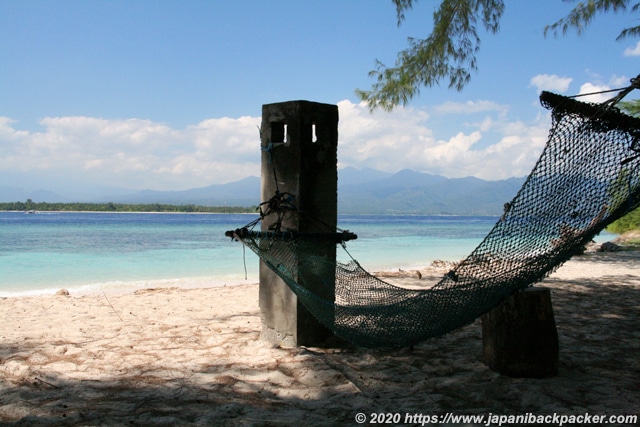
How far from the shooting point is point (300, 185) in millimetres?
3031

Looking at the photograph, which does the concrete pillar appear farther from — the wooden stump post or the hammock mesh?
the wooden stump post

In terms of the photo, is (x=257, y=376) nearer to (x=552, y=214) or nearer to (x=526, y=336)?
(x=526, y=336)

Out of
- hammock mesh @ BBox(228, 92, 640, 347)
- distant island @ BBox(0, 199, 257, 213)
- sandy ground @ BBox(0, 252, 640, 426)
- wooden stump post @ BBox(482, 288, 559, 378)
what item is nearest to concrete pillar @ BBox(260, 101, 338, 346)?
sandy ground @ BBox(0, 252, 640, 426)

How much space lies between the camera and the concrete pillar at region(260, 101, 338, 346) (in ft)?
9.95

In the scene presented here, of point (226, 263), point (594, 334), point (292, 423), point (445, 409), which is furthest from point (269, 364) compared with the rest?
point (226, 263)

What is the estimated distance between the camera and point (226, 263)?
39.4 feet

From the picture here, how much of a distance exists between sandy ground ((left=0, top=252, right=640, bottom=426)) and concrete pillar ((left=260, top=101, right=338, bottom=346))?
0.16m

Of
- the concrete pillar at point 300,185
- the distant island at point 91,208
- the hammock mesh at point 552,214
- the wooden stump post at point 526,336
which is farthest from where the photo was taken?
the distant island at point 91,208

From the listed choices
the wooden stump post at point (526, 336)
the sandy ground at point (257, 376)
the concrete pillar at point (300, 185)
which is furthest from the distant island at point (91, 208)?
the wooden stump post at point (526, 336)

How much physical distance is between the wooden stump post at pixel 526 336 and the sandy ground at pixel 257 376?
0.07 m

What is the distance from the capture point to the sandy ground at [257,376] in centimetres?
210

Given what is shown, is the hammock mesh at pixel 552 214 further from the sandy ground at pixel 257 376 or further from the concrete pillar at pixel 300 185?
the concrete pillar at pixel 300 185

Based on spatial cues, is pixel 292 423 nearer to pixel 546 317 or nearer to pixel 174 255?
pixel 546 317

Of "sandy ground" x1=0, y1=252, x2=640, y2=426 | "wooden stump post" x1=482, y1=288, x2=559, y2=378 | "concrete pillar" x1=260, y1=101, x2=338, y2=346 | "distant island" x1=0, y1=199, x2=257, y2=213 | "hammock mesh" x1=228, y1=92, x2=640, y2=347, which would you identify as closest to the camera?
"sandy ground" x1=0, y1=252, x2=640, y2=426
